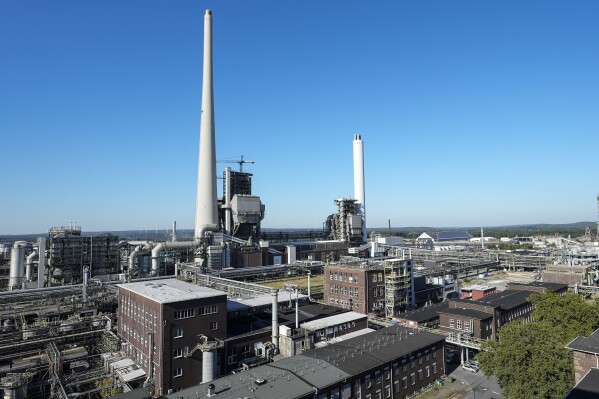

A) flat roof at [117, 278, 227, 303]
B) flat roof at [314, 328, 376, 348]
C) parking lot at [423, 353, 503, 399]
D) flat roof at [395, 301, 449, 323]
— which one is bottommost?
parking lot at [423, 353, 503, 399]

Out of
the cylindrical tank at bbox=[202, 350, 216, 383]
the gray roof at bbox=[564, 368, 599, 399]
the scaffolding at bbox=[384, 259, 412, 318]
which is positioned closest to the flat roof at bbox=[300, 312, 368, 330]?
the cylindrical tank at bbox=[202, 350, 216, 383]

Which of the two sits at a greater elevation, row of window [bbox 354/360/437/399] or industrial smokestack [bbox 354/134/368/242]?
industrial smokestack [bbox 354/134/368/242]

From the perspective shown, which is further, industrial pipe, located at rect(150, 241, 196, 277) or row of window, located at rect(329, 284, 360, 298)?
industrial pipe, located at rect(150, 241, 196, 277)

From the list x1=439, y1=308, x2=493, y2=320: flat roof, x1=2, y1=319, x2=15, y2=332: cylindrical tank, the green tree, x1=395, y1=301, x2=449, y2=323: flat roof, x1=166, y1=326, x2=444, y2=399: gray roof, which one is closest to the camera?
x1=166, y1=326, x2=444, y2=399: gray roof

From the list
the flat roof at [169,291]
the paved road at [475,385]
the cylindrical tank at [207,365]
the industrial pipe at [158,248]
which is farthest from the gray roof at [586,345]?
the industrial pipe at [158,248]

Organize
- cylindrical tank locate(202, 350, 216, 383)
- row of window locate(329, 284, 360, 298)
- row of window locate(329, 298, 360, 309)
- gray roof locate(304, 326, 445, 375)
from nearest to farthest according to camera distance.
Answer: gray roof locate(304, 326, 445, 375), cylindrical tank locate(202, 350, 216, 383), row of window locate(329, 284, 360, 298), row of window locate(329, 298, 360, 309)

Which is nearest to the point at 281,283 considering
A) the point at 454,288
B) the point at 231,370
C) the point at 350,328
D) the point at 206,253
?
the point at 206,253

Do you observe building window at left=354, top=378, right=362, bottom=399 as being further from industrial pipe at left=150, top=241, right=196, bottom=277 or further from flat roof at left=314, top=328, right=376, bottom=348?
industrial pipe at left=150, top=241, right=196, bottom=277
